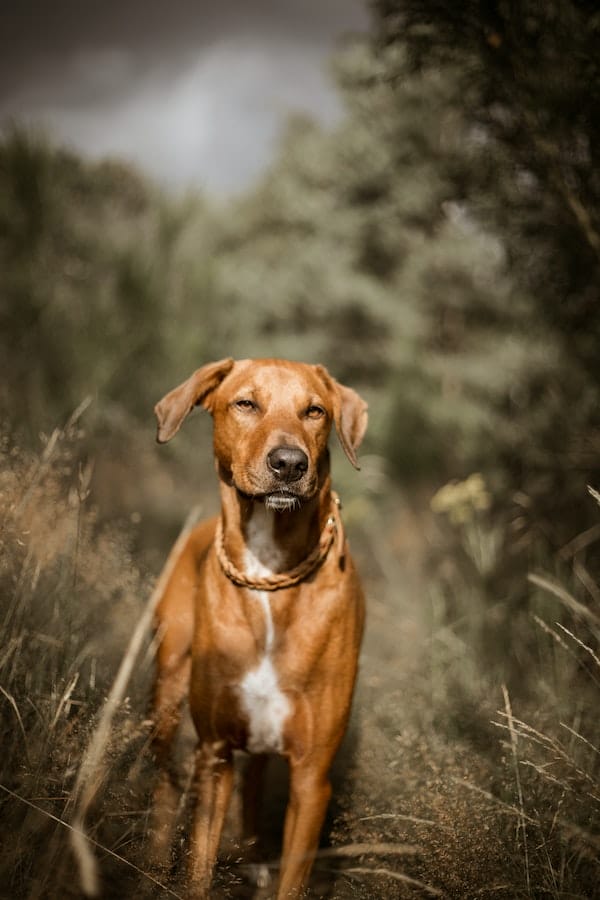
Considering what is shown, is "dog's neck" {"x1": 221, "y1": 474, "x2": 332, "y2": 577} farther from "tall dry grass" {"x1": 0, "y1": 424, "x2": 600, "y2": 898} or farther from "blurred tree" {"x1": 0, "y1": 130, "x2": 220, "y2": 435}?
"blurred tree" {"x1": 0, "y1": 130, "x2": 220, "y2": 435}

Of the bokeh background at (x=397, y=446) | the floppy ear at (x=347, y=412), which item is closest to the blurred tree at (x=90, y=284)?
the bokeh background at (x=397, y=446)

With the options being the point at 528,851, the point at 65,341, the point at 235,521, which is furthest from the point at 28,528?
the point at 65,341

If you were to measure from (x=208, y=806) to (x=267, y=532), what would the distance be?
1021 mm

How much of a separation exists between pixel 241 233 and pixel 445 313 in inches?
282

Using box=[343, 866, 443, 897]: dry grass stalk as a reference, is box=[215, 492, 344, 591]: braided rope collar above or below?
above

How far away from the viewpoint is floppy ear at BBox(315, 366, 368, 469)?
2904 millimetres

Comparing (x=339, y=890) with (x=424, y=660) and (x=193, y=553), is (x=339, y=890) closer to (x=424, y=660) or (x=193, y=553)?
(x=193, y=553)

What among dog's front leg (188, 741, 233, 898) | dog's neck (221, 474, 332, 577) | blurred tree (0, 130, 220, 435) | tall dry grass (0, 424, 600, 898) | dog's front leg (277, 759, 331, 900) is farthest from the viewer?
blurred tree (0, 130, 220, 435)

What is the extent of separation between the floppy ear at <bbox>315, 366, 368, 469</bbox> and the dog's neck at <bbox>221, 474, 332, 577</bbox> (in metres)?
0.30

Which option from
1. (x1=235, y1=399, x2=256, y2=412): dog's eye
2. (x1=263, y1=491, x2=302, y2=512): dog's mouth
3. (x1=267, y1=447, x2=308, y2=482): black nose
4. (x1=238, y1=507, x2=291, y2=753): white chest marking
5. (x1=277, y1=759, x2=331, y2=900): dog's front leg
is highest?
(x1=235, y1=399, x2=256, y2=412): dog's eye

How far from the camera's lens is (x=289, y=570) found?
2621mm

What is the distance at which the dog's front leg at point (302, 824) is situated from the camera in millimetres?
2346

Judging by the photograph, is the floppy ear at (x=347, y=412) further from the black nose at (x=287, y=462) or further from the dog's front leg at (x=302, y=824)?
the dog's front leg at (x=302, y=824)

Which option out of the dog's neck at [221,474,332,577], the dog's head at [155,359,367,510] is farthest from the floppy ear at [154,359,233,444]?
the dog's neck at [221,474,332,577]
